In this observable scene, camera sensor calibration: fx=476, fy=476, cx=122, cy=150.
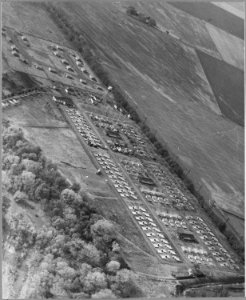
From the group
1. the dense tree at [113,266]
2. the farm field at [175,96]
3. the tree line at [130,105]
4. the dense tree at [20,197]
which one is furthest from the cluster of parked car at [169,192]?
the dense tree at [20,197]

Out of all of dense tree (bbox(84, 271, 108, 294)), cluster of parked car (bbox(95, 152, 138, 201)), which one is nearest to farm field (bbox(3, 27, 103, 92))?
cluster of parked car (bbox(95, 152, 138, 201))

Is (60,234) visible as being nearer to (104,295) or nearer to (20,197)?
(20,197)

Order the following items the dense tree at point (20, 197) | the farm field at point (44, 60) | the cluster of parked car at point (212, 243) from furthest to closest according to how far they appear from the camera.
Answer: the farm field at point (44, 60) → the cluster of parked car at point (212, 243) → the dense tree at point (20, 197)

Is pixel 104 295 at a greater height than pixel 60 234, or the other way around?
pixel 60 234

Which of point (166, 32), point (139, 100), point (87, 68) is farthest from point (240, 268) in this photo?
point (166, 32)

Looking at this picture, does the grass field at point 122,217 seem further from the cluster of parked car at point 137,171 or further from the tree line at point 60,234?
Result: the cluster of parked car at point 137,171

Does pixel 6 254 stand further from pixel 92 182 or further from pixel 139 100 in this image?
pixel 139 100

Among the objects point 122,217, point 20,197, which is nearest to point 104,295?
point 122,217
